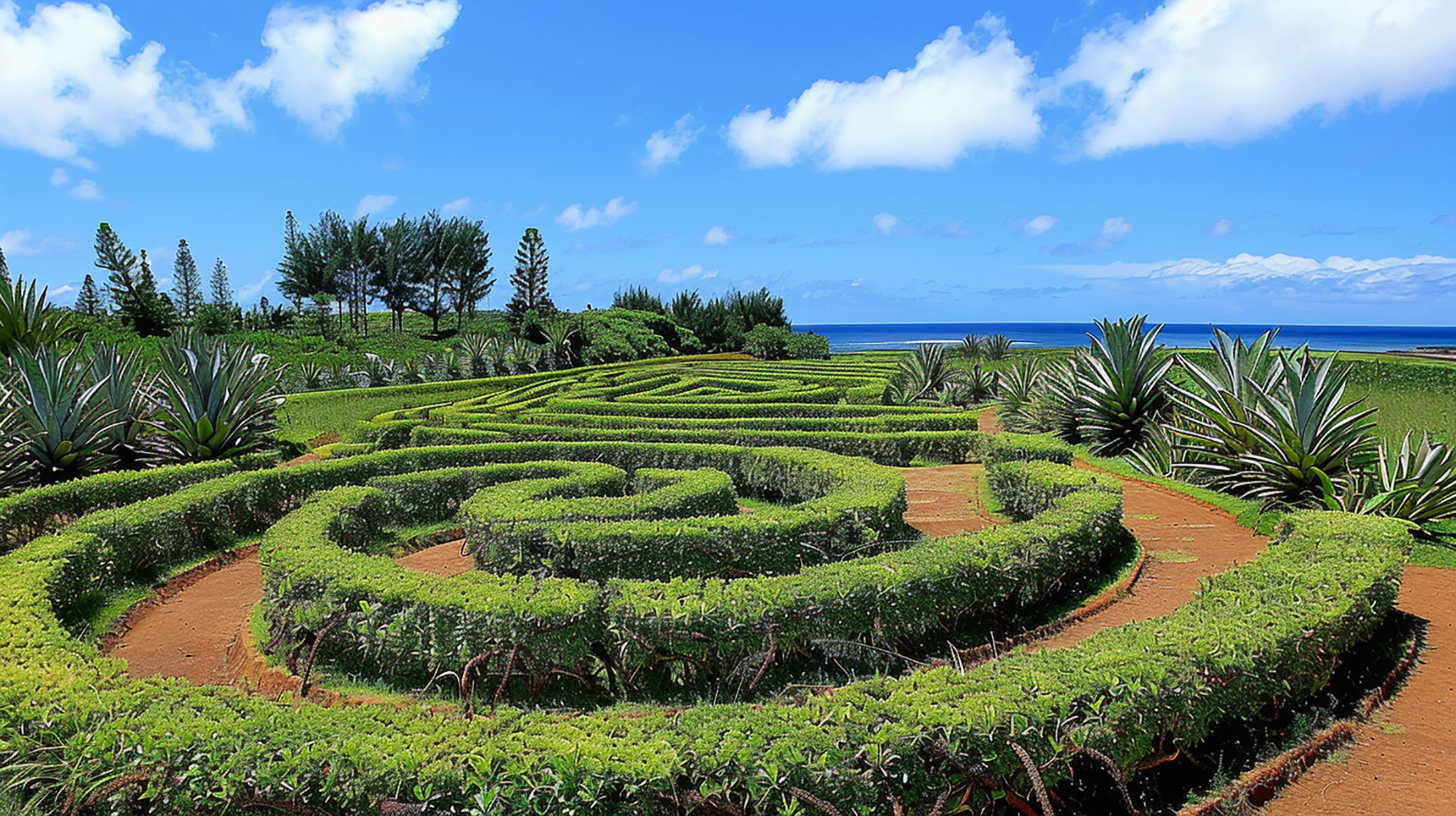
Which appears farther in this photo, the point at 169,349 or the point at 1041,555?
the point at 169,349

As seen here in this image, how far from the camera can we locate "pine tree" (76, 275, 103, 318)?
1801 inches

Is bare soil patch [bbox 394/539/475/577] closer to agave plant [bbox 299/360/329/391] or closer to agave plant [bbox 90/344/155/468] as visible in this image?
agave plant [bbox 90/344/155/468]

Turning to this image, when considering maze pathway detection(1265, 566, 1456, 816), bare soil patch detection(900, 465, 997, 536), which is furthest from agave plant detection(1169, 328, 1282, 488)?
maze pathway detection(1265, 566, 1456, 816)

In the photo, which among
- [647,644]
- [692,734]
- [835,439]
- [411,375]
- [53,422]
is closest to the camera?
[692,734]

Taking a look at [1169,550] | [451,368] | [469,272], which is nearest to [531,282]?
[469,272]

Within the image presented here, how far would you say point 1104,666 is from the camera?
361 centimetres

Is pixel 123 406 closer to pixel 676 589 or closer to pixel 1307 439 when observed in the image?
pixel 676 589

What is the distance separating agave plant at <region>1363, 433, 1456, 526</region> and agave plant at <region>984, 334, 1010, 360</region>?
1935 centimetres

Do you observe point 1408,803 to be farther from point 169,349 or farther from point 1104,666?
point 169,349

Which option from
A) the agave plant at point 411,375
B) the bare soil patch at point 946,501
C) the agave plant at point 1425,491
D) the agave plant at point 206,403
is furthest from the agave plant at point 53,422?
the agave plant at point 411,375

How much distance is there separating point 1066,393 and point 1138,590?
6725 mm

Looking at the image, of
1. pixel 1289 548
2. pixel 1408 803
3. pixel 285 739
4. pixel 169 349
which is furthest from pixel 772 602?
pixel 169 349

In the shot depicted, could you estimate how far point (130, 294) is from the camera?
142ft

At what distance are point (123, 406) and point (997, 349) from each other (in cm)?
2345
